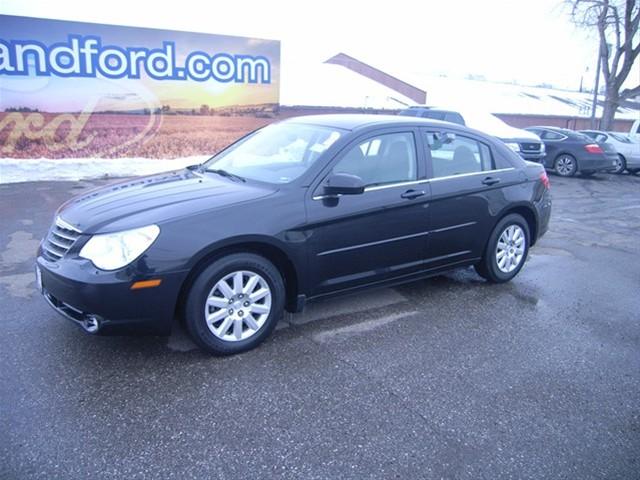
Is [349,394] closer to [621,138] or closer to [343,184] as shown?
[343,184]

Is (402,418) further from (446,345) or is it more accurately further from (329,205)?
(329,205)

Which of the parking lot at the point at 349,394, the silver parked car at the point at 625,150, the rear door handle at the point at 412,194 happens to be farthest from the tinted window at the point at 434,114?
the rear door handle at the point at 412,194

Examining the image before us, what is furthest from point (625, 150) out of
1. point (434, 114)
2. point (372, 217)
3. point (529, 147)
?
point (372, 217)

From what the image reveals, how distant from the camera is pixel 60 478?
245 centimetres

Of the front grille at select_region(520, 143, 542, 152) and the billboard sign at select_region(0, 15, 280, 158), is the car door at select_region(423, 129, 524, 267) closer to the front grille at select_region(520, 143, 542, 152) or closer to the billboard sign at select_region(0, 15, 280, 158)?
the front grille at select_region(520, 143, 542, 152)

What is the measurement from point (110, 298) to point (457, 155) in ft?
11.0

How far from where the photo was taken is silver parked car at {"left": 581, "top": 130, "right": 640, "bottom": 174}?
56.8ft

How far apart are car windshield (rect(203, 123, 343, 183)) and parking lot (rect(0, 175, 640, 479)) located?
4.06ft

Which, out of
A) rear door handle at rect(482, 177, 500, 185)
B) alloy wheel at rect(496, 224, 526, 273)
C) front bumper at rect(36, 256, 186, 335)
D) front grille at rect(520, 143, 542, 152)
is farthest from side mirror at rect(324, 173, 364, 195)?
front grille at rect(520, 143, 542, 152)

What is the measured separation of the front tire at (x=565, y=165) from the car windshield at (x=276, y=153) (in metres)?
13.4

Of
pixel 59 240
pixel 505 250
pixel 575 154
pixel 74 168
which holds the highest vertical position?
pixel 575 154

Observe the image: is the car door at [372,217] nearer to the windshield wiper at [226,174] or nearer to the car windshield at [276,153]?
the car windshield at [276,153]

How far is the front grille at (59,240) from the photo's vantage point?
3.46 m

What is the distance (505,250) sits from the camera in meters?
5.35
